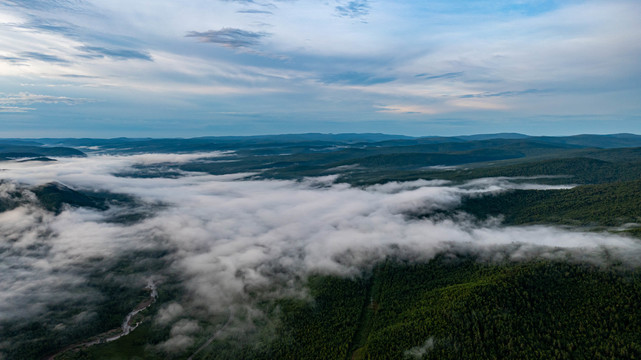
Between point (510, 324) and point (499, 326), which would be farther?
point (510, 324)

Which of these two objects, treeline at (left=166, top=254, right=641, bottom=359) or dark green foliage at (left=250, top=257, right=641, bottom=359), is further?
treeline at (left=166, top=254, right=641, bottom=359)

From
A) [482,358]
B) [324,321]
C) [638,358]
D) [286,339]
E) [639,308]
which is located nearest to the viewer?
[638,358]

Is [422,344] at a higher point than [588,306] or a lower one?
lower

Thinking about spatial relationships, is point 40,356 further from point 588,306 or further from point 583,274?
point 583,274

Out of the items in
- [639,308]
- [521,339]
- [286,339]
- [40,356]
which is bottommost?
[40,356]

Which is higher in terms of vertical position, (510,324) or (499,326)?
(510,324)

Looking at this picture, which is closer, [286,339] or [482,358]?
[482,358]

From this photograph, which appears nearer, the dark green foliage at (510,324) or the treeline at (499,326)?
the dark green foliage at (510,324)

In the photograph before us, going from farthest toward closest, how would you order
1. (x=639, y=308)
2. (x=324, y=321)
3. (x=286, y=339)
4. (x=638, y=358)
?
(x=324, y=321) → (x=286, y=339) → (x=639, y=308) → (x=638, y=358)

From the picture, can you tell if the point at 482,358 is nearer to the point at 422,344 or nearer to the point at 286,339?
the point at 422,344

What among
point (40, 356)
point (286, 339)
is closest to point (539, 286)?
point (286, 339)
